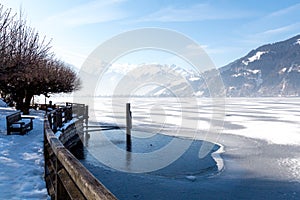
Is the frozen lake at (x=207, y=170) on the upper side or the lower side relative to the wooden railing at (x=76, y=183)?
lower

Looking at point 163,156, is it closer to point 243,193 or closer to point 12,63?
point 243,193

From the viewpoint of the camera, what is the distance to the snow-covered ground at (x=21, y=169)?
5262 millimetres

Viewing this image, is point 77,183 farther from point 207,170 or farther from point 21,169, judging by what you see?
point 207,170

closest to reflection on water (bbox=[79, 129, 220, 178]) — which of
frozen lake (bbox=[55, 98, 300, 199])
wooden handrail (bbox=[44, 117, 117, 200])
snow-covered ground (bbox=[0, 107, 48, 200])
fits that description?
frozen lake (bbox=[55, 98, 300, 199])

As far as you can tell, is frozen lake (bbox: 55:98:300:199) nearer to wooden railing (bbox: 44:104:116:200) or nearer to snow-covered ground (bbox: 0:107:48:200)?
snow-covered ground (bbox: 0:107:48:200)

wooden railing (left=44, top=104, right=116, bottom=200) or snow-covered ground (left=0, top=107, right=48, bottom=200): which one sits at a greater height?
wooden railing (left=44, top=104, right=116, bottom=200)

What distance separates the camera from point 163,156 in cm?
1548

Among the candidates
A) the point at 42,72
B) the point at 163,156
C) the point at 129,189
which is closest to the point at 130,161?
the point at 163,156

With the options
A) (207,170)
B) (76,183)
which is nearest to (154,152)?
(207,170)

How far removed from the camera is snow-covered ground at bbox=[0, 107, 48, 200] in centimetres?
526

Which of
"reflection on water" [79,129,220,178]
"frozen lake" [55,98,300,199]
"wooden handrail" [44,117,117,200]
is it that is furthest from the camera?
"reflection on water" [79,129,220,178]

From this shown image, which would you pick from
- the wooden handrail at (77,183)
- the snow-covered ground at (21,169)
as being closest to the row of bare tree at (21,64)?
Answer: the snow-covered ground at (21,169)

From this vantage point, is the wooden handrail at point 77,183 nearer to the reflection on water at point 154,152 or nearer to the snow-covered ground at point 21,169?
the snow-covered ground at point 21,169

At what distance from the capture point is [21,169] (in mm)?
7055
